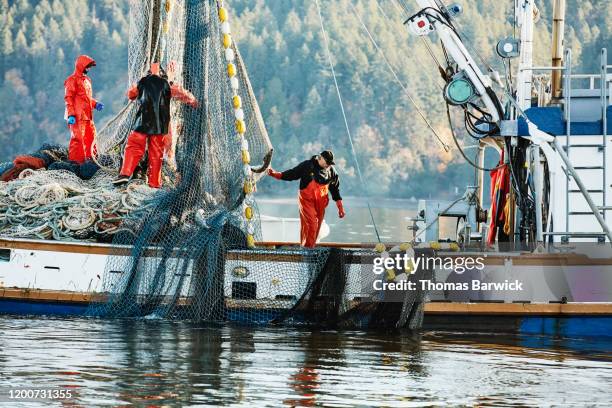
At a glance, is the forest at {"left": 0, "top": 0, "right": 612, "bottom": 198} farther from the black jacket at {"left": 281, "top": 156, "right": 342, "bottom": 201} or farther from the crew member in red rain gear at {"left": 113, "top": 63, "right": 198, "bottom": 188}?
the crew member in red rain gear at {"left": 113, "top": 63, "right": 198, "bottom": 188}

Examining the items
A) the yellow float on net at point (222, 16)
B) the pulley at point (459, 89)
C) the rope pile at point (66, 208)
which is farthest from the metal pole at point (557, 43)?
the rope pile at point (66, 208)

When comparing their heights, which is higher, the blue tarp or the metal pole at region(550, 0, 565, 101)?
the metal pole at region(550, 0, 565, 101)

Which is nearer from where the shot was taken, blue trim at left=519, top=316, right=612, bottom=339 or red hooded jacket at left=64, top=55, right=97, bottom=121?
blue trim at left=519, top=316, right=612, bottom=339

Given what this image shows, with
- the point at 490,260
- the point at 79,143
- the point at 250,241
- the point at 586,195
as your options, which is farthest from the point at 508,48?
the point at 79,143

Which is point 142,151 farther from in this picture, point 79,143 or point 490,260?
point 490,260

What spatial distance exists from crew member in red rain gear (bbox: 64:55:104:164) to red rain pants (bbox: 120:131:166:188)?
1445 millimetres

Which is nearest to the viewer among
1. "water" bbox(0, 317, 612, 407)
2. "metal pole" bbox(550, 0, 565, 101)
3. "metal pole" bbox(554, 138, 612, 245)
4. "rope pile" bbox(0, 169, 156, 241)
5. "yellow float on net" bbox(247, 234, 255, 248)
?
"water" bbox(0, 317, 612, 407)

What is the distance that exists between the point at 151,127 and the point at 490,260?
15.0ft

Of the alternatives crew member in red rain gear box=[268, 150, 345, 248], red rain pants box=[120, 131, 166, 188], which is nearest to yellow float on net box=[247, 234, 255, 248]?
crew member in red rain gear box=[268, 150, 345, 248]

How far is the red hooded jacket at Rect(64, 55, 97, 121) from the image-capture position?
19.5 m

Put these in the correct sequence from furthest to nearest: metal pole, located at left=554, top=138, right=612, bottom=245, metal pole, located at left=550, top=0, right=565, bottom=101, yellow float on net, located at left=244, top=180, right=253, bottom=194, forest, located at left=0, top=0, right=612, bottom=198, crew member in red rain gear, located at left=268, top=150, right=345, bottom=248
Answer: forest, located at left=0, top=0, right=612, bottom=198 → crew member in red rain gear, located at left=268, top=150, right=345, bottom=248 → metal pole, located at left=550, top=0, right=565, bottom=101 → yellow float on net, located at left=244, top=180, right=253, bottom=194 → metal pole, located at left=554, top=138, right=612, bottom=245

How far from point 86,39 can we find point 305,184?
10600 cm

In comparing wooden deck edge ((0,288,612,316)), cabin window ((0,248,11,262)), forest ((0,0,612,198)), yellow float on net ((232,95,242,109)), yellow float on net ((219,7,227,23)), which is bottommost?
wooden deck edge ((0,288,612,316))

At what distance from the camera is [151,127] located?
18.0 metres
